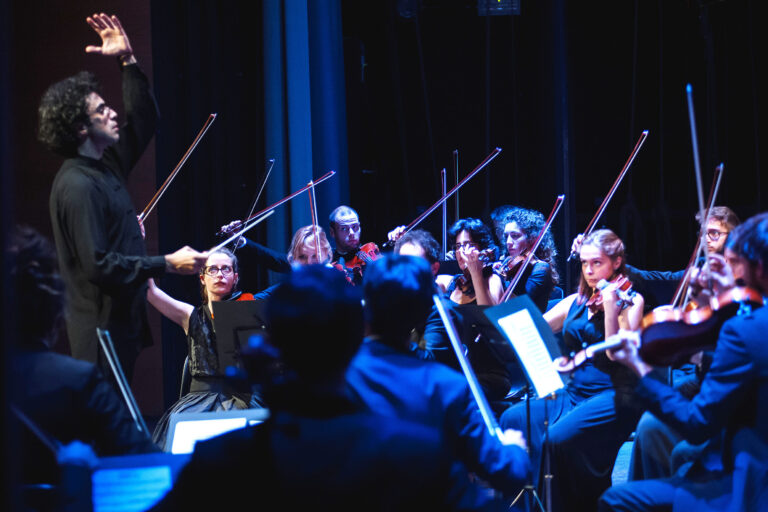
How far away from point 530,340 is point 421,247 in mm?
945

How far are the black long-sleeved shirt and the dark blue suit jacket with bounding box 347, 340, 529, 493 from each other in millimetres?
878

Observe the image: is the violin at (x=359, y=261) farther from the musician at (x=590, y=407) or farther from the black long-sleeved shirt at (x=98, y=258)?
the black long-sleeved shirt at (x=98, y=258)

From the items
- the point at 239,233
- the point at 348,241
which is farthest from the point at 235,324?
the point at 348,241

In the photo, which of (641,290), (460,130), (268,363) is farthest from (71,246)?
(460,130)

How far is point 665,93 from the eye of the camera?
209 inches

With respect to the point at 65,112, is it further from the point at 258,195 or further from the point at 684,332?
the point at 258,195

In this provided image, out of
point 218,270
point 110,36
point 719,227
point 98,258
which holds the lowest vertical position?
point 218,270

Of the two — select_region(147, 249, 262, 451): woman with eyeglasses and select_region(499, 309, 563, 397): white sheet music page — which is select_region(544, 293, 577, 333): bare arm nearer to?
select_region(499, 309, 563, 397): white sheet music page

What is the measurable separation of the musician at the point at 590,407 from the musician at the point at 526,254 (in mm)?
494

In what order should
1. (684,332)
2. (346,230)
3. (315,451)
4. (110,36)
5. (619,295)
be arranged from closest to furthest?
(315,451)
(684,332)
(110,36)
(619,295)
(346,230)

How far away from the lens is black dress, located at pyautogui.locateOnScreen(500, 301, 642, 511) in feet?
8.82

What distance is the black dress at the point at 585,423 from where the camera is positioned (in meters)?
2.69

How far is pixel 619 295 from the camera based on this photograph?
2.80m

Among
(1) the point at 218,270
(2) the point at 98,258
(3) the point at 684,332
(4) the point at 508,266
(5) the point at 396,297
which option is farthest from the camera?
(4) the point at 508,266
